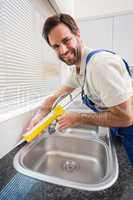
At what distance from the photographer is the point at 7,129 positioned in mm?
798

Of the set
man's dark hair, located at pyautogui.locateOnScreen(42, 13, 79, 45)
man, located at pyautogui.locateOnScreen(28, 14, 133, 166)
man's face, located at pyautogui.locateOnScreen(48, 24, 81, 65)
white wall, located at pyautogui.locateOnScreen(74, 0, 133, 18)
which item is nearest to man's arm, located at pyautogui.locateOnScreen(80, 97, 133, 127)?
man, located at pyautogui.locateOnScreen(28, 14, 133, 166)

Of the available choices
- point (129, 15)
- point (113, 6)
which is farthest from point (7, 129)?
point (113, 6)

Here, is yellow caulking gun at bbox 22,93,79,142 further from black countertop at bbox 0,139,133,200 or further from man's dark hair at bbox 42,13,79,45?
man's dark hair at bbox 42,13,79,45

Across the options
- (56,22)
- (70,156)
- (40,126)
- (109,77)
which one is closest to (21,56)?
(56,22)

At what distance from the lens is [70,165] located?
100 cm

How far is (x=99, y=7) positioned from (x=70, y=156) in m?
2.54

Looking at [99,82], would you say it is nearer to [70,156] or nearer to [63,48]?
[63,48]

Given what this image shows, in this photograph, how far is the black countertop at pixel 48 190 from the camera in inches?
19.4

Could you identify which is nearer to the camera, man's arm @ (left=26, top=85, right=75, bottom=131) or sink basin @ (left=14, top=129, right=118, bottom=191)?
sink basin @ (left=14, top=129, right=118, bottom=191)

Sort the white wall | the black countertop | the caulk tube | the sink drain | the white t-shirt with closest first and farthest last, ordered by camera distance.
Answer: the black countertop < the white t-shirt < the caulk tube < the sink drain < the white wall

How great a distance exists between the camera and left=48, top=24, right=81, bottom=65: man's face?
2.88 feet

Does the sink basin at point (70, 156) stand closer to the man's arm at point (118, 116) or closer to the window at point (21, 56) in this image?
the man's arm at point (118, 116)

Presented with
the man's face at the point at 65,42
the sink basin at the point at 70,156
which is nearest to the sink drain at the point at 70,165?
the sink basin at the point at 70,156

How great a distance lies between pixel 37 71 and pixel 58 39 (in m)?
0.53
